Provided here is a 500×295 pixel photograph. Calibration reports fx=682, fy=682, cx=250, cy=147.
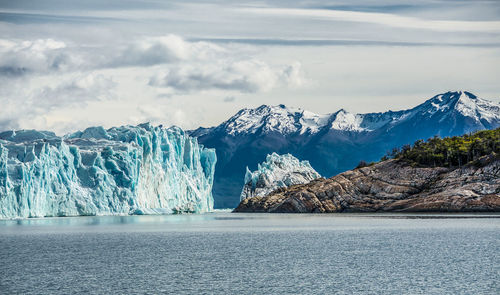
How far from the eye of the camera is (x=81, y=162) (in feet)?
383

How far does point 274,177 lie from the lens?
7298 inches

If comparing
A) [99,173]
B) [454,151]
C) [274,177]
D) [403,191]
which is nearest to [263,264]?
[99,173]

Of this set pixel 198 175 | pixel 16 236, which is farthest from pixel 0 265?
pixel 198 175

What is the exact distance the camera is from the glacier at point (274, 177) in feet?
598

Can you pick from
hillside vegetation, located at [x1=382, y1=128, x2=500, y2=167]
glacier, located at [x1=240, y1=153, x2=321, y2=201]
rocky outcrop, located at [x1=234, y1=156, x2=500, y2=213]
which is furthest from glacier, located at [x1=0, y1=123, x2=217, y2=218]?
hillside vegetation, located at [x1=382, y1=128, x2=500, y2=167]

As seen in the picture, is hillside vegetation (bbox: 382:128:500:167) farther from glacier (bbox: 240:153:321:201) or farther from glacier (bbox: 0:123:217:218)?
glacier (bbox: 240:153:321:201)

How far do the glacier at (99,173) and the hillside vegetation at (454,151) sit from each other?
158 ft

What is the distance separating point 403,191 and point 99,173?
172 feet

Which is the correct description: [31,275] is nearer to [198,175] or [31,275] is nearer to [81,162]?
[81,162]

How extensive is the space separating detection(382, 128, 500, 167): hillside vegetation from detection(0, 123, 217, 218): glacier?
48.2 meters

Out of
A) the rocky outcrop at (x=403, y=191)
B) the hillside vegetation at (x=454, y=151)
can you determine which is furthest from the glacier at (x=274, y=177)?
the hillside vegetation at (x=454, y=151)

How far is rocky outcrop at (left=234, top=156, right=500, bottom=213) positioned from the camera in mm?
106750

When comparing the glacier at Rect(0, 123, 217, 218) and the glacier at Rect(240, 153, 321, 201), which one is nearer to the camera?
the glacier at Rect(0, 123, 217, 218)

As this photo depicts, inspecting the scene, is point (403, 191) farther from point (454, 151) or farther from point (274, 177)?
point (274, 177)
